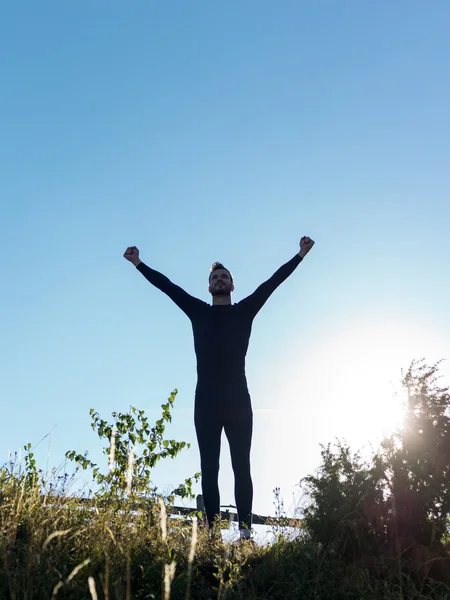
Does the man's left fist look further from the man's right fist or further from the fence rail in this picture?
the fence rail

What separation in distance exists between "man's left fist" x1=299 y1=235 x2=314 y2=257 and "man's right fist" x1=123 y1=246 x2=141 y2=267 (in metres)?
1.99

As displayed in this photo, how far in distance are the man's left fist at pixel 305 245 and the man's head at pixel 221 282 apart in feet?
3.03

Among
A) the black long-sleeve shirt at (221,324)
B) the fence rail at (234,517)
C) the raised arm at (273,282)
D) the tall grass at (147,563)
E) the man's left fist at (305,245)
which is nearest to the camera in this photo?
the tall grass at (147,563)

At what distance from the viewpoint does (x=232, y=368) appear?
20.5 feet

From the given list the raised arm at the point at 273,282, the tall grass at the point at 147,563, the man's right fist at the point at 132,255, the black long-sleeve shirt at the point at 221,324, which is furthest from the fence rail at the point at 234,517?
the man's right fist at the point at 132,255

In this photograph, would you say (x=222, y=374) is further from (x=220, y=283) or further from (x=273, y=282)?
(x=273, y=282)

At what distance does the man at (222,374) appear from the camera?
19.6ft

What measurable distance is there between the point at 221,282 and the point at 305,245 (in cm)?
113

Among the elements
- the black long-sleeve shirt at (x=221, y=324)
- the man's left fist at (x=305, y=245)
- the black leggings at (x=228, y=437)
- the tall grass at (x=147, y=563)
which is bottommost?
the tall grass at (x=147, y=563)

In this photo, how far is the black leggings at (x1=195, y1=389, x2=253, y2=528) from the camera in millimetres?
5934

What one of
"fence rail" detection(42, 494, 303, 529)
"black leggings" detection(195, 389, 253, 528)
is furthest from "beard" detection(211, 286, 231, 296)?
"fence rail" detection(42, 494, 303, 529)

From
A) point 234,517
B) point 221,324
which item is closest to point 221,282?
point 221,324

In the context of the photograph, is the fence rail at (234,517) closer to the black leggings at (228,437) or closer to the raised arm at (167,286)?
the black leggings at (228,437)

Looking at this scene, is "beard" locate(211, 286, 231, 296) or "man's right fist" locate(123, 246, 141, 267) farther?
"man's right fist" locate(123, 246, 141, 267)
